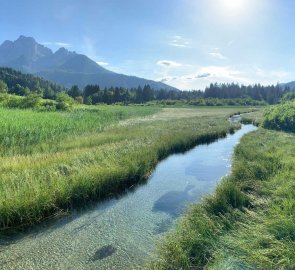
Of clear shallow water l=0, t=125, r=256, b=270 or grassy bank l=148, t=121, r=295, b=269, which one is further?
clear shallow water l=0, t=125, r=256, b=270

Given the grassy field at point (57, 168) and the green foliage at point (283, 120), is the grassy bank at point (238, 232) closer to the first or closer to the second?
the grassy field at point (57, 168)

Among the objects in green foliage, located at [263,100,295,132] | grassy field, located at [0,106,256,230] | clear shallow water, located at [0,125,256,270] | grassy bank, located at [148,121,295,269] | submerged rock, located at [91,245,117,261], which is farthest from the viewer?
green foliage, located at [263,100,295,132]

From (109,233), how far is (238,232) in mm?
4366

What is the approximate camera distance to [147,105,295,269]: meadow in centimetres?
801

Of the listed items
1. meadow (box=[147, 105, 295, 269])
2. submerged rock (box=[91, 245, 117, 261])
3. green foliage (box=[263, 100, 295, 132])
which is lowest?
→ submerged rock (box=[91, 245, 117, 261])

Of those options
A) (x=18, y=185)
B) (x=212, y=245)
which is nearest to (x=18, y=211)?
(x=18, y=185)

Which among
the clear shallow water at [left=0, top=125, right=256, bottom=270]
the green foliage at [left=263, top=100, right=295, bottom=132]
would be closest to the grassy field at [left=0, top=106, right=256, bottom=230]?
the clear shallow water at [left=0, top=125, right=256, bottom=270]

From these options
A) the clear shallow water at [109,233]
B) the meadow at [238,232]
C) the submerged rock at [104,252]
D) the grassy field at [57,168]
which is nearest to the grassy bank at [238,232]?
the meadow at [238,232]

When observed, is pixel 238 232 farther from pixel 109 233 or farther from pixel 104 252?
pixel 109 233

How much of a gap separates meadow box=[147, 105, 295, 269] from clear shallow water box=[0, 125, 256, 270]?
1.15 meters

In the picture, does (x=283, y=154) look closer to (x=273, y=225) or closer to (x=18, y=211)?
(x=273, y=225)

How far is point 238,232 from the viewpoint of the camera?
9.45 meters

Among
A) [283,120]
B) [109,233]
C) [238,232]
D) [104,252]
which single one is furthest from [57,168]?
[283,120]

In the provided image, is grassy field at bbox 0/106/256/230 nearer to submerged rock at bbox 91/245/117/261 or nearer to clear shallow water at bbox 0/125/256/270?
clear shallow water at bbox 0/125/256/270
